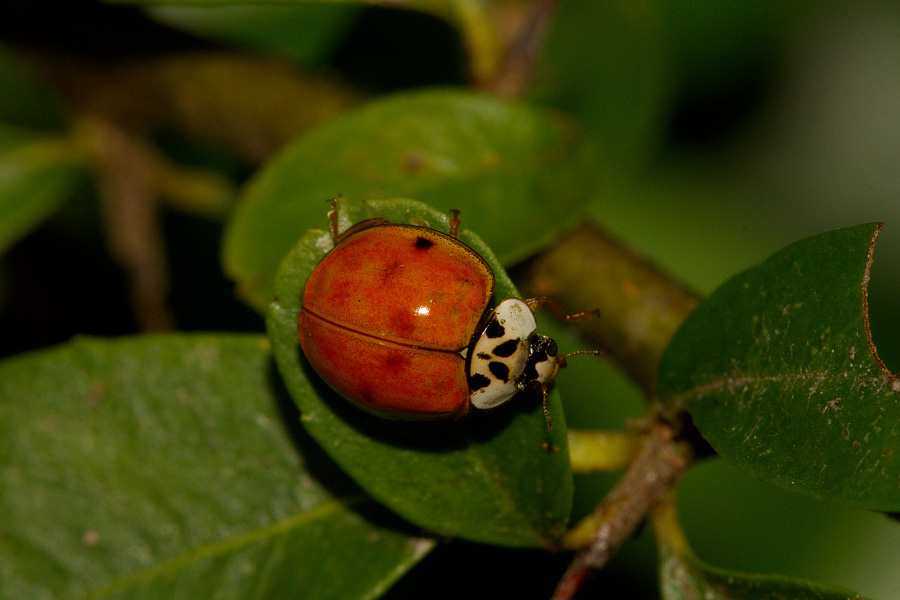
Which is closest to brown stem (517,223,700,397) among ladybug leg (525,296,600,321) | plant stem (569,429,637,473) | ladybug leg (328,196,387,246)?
ladybug leg (525,296,600,321)

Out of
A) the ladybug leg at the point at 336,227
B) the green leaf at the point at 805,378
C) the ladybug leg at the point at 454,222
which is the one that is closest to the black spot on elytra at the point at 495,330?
the ladybug leg at the point at 454,222

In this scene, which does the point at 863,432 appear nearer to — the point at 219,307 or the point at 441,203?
the point at 441,203

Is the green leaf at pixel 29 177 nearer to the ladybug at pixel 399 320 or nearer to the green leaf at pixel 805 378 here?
the ladybug at pixel 399 320

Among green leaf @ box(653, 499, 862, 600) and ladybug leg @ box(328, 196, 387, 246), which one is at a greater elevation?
ladybug leg @ box(328, 196, 387, 246)

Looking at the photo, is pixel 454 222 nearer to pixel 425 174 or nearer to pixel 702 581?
pixel 425 174

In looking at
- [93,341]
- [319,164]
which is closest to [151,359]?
[93,341]

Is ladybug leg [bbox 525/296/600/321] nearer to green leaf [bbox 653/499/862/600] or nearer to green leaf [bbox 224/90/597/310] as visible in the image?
green leaf [bbox 224/90/597/310]
